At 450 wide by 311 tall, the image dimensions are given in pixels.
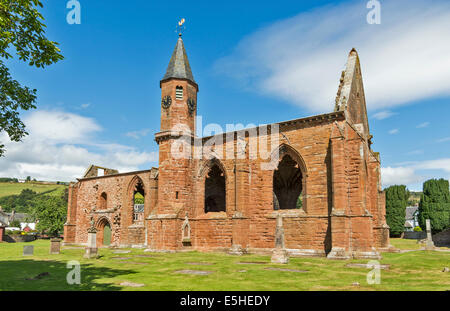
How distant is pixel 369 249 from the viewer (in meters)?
16.5

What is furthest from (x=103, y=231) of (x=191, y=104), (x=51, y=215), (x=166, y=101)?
(x=51, y=215)

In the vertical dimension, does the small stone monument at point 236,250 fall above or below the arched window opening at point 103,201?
below

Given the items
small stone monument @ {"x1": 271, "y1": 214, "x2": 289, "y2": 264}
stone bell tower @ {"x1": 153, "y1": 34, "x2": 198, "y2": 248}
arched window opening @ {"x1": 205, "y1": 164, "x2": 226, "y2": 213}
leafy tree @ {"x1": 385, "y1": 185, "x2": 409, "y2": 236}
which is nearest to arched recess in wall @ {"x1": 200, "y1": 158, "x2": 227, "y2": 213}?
arched window opening @ {"x1": 205, "y1": 164, "x2": 226, "y2": 213}

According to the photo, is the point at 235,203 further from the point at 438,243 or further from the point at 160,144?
the point at 438,243

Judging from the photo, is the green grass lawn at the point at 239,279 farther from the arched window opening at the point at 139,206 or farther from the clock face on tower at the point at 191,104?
the arched window opening at the point at 139,206

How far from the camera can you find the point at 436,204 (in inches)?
1858

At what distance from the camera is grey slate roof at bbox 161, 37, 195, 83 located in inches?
967

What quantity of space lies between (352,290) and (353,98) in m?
14.3

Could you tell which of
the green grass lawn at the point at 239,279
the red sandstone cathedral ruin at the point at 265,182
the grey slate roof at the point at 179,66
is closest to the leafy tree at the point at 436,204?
the red sandstone cathedral ruin at the point at 265,182

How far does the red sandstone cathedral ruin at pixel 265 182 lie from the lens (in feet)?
57.5

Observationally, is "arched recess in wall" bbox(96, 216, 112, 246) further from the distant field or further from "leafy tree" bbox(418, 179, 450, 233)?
the distant field

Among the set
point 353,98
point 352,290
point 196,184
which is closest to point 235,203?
point 196,184

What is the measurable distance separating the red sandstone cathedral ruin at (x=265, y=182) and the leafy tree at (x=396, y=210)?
92.8ft

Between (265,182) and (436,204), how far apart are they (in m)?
37.6
